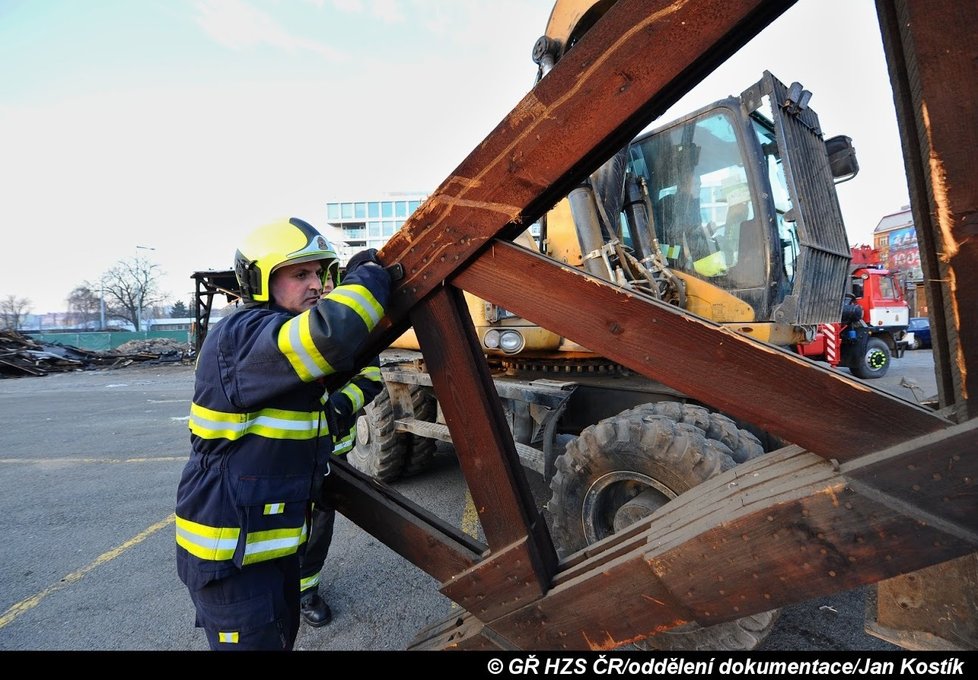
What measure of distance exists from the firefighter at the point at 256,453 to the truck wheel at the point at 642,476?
1.53m

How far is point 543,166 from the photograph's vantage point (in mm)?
1163

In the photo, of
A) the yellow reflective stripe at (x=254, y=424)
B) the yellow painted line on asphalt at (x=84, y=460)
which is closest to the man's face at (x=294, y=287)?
the yellow reflective stripe at (x=254, y=424)

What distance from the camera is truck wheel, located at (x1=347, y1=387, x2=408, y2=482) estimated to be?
4641mm

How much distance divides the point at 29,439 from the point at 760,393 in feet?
35.2

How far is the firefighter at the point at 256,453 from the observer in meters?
1.43

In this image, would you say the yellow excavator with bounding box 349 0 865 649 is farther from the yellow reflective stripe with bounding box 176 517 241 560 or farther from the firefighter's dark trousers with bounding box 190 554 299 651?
the yellow reflective stripe with bounding box 176 517 241 560

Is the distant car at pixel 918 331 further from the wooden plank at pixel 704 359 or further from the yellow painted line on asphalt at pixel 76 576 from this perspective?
the yellow painted line on asphalt at pixel 76 576

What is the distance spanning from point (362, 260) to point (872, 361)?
13300mm

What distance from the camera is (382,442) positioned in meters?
4.66

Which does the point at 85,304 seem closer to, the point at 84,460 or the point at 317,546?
the point at 84,460

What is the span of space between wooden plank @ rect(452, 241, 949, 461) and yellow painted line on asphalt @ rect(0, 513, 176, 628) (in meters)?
3.81
